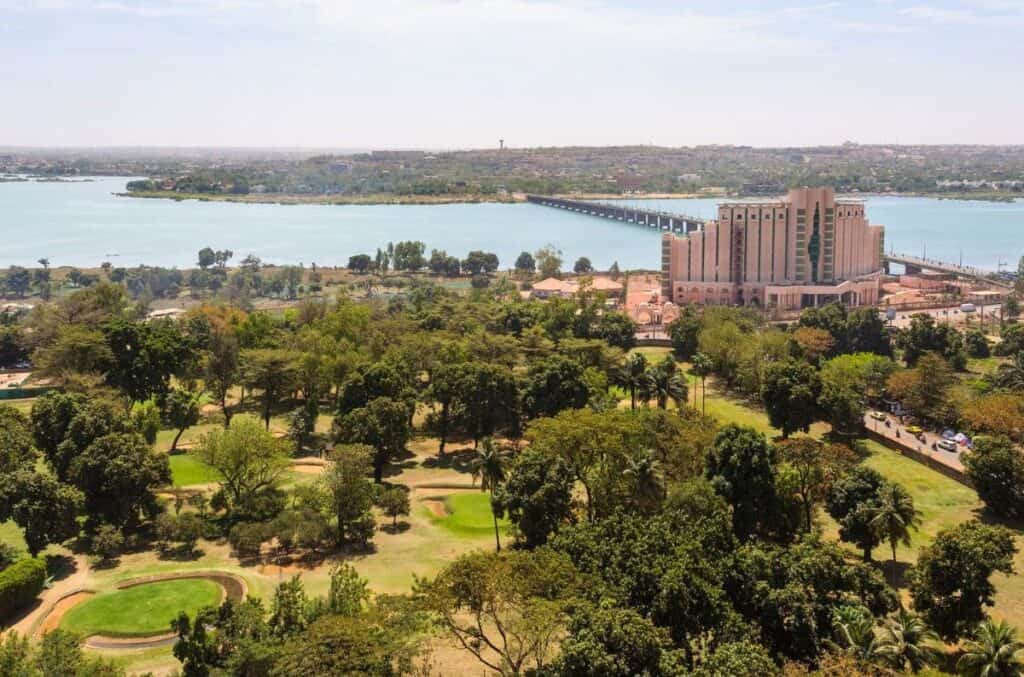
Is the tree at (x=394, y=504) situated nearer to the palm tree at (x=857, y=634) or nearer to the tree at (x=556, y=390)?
the tree at (x=556, y=390)

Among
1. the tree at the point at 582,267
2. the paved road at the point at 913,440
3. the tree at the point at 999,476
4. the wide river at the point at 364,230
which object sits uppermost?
the wide river at the point at 364,230

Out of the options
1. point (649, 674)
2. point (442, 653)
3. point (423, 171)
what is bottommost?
point (442, 653)

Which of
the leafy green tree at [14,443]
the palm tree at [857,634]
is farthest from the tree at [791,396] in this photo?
the leafy green tree at [14,443]

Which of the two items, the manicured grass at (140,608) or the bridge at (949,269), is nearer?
the manicured grass at (140,608)

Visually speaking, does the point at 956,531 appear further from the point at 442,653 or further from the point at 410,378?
the point at 410,378

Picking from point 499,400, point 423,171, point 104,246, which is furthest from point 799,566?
point 423,171

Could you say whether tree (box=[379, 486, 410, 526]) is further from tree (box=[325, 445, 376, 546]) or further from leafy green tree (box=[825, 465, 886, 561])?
leafy green tree (box=[825, 465, 886, 561])
